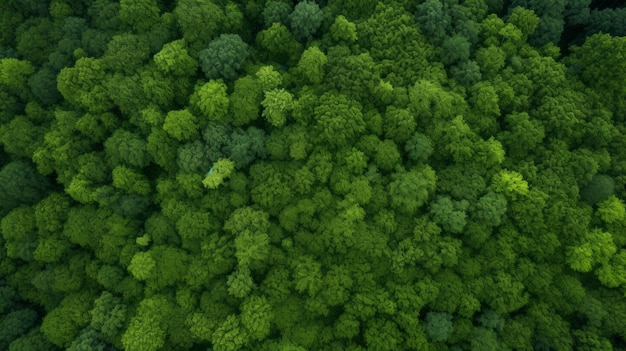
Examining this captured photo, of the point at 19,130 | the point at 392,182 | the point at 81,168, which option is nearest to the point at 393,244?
the point at 392,182

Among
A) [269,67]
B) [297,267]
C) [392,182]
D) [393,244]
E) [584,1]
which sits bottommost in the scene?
[297,267]

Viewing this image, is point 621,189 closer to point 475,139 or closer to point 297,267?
point 475,139

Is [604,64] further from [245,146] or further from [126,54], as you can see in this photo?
[126,54]

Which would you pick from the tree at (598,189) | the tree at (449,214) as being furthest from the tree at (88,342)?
the tree at (598,189)

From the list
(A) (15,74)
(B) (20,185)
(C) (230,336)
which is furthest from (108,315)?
(A) (15,74)

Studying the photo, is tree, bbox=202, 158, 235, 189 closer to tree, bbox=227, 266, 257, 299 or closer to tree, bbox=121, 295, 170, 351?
tree, bbox=227, 266, 257, 299
